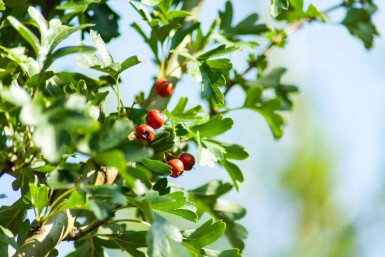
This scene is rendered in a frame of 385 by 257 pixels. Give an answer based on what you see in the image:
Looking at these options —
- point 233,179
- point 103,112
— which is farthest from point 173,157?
point 103,112

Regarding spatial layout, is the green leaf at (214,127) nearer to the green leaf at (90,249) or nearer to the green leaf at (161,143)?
the green leaf at (161,143)

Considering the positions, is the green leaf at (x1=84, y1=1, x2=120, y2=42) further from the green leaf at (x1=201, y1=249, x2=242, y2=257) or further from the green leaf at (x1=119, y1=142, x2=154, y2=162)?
the green leaf at (x1=119, y1=142, x2=154, y2=162)

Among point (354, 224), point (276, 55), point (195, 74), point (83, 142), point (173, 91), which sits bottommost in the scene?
point (354, 224)

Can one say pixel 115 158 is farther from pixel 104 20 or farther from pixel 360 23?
pixel 360 23

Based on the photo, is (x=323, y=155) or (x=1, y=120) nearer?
(x=1, y=120)

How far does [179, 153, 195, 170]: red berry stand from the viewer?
1.42 meters

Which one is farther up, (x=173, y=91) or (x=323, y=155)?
(x=173, y=91)

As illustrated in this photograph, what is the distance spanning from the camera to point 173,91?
150cm

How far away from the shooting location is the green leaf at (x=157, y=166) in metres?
1.22

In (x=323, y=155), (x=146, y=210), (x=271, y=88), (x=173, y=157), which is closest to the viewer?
(x=146, y=210)

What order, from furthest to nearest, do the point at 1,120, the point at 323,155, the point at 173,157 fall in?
the point at 323,155, the point at 173,157, the point at 1,120

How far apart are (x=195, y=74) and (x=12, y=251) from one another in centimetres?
44

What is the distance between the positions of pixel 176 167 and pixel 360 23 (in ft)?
2.79

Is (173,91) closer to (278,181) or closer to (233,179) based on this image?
(233,179)
